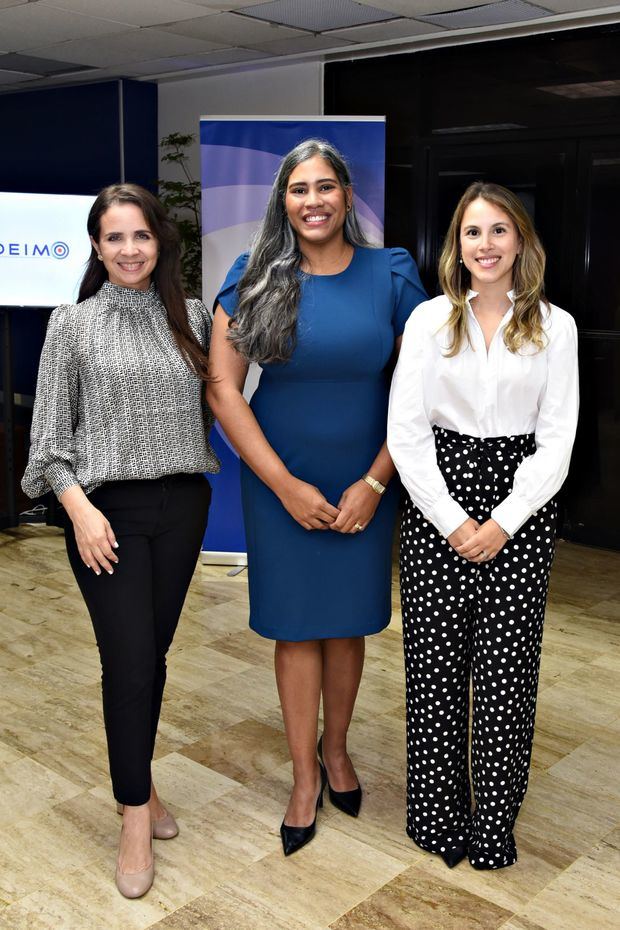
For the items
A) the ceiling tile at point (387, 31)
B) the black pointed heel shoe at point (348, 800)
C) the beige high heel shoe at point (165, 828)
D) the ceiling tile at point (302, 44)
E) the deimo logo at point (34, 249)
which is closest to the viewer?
the beige high heel shoe at point (165, 828)

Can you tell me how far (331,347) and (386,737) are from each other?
1.40 meters

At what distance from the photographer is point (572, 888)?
2.35 meters

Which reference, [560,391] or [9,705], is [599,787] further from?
[9,705]

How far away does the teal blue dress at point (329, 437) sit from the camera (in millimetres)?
2342

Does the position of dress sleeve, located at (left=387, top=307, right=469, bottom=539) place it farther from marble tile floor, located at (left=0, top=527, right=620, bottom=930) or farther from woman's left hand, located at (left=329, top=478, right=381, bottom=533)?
marble tile floor, located at (left=0, top=527, right=620, bottom=930)

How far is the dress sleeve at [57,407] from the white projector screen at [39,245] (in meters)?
4.03

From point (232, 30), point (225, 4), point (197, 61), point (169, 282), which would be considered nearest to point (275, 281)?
point (169, 282)

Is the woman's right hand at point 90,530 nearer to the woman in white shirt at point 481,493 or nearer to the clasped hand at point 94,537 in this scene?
the clasped hand at point 94,537

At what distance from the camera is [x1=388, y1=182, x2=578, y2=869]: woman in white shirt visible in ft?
7.20

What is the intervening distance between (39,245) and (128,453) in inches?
167

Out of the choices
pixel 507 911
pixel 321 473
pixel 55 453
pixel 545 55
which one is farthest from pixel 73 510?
pixel 545 55

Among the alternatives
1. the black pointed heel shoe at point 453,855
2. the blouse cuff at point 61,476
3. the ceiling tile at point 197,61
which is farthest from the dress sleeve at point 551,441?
the ceiling tile at point 197,61

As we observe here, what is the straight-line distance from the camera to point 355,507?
2.39m

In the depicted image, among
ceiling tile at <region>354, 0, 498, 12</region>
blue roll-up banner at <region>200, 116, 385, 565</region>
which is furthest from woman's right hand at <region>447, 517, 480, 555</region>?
ceiling tile at <region>354, 0, 498, 12</region>
